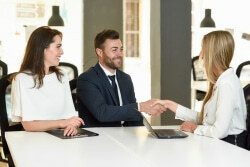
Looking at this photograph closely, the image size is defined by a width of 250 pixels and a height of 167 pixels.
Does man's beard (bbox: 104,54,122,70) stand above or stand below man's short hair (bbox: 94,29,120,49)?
below

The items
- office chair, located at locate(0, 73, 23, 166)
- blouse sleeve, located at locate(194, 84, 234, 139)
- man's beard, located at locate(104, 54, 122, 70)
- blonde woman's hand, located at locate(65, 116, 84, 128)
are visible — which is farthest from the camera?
man's beard, located at locate(104, 54, 122, 70)

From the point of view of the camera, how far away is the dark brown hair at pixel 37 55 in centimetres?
260

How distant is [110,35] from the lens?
10.6 feet

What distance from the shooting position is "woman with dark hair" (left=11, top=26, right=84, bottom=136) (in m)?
2.53

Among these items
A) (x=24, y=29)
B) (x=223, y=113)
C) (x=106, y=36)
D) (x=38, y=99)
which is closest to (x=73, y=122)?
(x=38, y=99)

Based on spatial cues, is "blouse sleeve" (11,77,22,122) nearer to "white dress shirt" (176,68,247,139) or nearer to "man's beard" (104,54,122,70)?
"man's beard" (104,54,122,70)

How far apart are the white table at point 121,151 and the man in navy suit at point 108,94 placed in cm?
33

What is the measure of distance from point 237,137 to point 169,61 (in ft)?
5.87

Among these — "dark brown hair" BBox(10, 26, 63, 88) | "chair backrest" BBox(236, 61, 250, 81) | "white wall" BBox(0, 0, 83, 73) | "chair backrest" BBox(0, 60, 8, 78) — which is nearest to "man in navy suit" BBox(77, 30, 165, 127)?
"dark brown hair" BBox(10, 26, 63, 88)

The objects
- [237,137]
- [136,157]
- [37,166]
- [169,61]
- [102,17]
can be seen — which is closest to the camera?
[37,166]

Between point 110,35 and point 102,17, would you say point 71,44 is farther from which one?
point 110,35

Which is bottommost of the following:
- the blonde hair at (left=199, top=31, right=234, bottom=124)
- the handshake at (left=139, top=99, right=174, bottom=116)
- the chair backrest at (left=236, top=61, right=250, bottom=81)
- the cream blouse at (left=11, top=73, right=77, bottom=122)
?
the chair backrest at (left=236, top=61, right=250, bottom=81)

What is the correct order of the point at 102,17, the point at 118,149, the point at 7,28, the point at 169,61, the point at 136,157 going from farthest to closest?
the point at 7,28 → the point at 102,17 → the point at 169,61 → the point at 118,149 → the point at 136,157

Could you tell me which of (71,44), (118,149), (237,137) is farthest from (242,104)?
(71,44)
